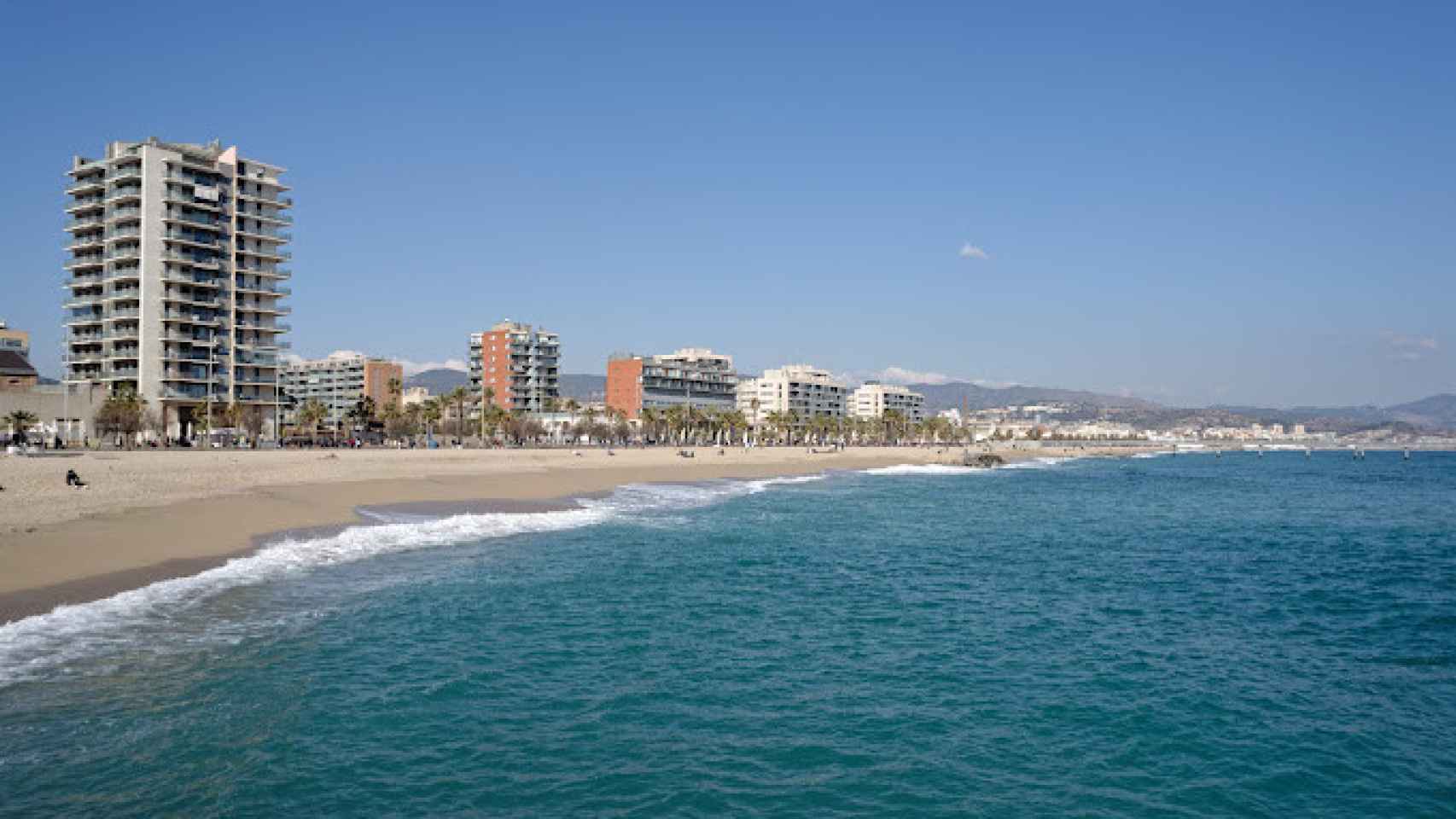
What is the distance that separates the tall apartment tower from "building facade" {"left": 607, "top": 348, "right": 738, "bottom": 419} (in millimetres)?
84835

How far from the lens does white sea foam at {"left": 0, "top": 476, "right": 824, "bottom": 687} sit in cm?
1517

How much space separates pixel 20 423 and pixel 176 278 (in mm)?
22843

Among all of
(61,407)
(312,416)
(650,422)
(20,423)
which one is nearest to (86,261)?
(61,407)

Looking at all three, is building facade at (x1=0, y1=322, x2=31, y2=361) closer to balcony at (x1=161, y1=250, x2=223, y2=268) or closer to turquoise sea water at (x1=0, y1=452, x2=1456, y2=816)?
balcony at (x1=161, y1=250, x2=223, y2=268)

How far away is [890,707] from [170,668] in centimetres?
1096

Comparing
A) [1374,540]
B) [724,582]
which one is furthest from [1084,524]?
[724,582]

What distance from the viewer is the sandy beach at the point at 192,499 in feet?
67.9

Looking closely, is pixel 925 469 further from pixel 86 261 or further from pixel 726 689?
pixel 726 689

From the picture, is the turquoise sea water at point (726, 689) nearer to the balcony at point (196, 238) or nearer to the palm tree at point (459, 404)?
the balcony at point (196, 238)

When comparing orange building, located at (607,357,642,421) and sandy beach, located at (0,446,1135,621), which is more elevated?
orange building, located at (607,357,642,421)

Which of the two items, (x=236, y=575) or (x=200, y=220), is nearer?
(x=236, y=575)

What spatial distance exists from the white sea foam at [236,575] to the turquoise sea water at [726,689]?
4.7 inches

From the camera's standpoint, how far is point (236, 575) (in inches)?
878

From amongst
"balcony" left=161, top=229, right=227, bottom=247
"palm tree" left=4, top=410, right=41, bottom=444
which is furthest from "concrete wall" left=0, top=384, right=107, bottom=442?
"balcony" left=161, top=229, right=227, bottom=247
